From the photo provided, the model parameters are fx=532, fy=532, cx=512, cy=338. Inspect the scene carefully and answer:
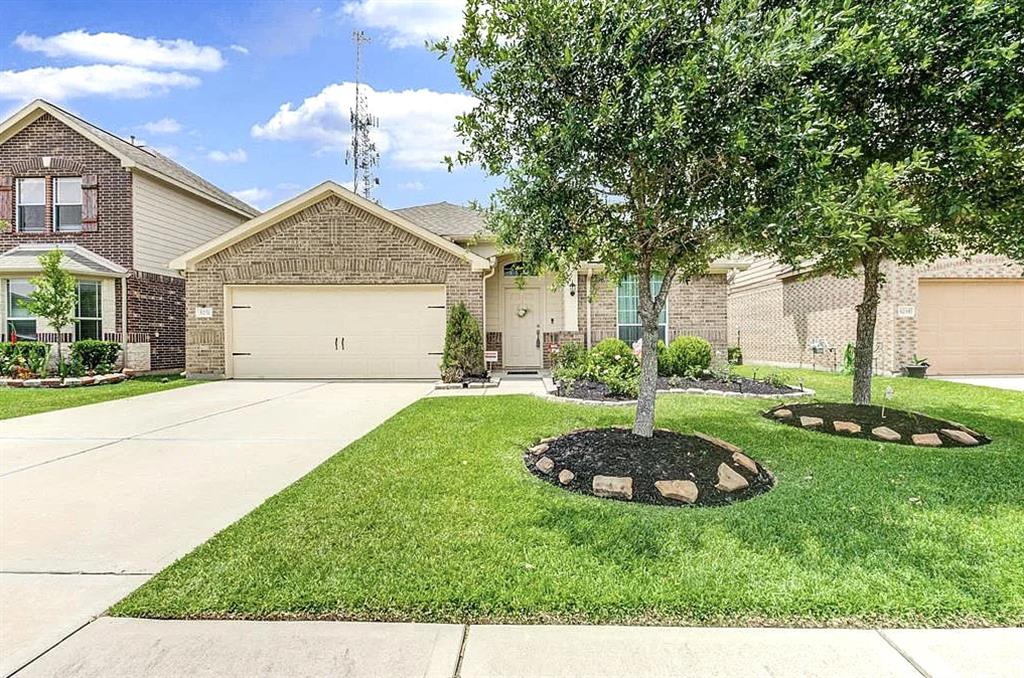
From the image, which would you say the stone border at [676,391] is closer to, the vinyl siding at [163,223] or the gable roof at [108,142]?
the vinyl siding at [163,223]

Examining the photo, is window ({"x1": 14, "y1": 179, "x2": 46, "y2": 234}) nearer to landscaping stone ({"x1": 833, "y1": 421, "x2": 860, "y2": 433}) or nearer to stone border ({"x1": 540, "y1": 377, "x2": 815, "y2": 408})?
stone border ({"x1": 540, "y1": 377, "x2": 815, "y2": 408})

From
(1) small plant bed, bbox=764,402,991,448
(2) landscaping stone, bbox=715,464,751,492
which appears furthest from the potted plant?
(2) landscaping stone, bbox=715,464,751,492

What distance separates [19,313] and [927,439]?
18278 millimetres

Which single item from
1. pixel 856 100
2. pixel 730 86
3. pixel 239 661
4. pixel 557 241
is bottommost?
pixel 239 661

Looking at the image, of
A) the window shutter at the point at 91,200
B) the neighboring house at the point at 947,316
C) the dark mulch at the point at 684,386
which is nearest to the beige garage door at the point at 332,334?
the dark mulch at the point at 684,386

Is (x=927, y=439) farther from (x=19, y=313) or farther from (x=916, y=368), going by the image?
(x=19, y=313)

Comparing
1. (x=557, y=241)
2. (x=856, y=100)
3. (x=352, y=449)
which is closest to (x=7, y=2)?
(x=352, y=449)

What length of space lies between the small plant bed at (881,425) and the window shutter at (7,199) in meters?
18.2

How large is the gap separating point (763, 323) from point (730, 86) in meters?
15.9

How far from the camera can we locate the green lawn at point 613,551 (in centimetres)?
261

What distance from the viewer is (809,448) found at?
5.45m

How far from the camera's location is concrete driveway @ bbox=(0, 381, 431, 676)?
282cm

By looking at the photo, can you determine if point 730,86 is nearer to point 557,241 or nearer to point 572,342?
point 557,241

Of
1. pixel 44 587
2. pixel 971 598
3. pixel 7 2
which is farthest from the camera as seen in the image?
pixel 7 2
